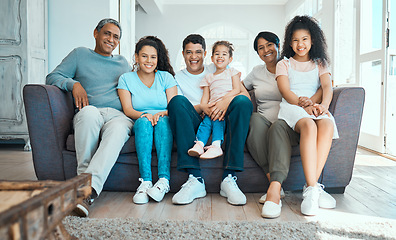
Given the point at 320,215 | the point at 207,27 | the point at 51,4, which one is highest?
the point at 207,27

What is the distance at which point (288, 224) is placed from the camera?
53.9 inches

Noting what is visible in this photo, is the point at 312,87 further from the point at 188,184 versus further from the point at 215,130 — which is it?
the point at 188,184

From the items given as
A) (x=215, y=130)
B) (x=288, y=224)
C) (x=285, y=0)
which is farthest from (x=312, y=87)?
(x=285, y=0)

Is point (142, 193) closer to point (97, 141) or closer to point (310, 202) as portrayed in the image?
point (97, 141)

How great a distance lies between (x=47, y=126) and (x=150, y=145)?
567 millimetres

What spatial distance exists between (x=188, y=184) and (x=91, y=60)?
3.50 ft

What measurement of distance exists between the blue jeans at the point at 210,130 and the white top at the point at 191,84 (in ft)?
1.14

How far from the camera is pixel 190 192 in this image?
1714 mm

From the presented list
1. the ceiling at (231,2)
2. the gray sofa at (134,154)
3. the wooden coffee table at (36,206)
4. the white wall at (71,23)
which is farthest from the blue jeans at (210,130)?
the ceiling at (231,2)

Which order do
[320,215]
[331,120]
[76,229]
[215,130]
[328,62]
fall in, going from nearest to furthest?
1. [76,229]
2. [320,215]
3. [331,120]
4. [215,130]
5. [328,62]


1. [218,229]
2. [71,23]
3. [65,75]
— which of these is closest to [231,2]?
[71,23]

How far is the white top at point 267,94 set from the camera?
80.3 inches

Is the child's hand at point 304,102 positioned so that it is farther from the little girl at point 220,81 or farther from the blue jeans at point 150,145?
the blue jeans at point 150,145

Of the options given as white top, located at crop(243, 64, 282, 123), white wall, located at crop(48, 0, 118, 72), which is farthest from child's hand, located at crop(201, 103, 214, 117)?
white wall, located at crop(48, 0, 118, 72)
